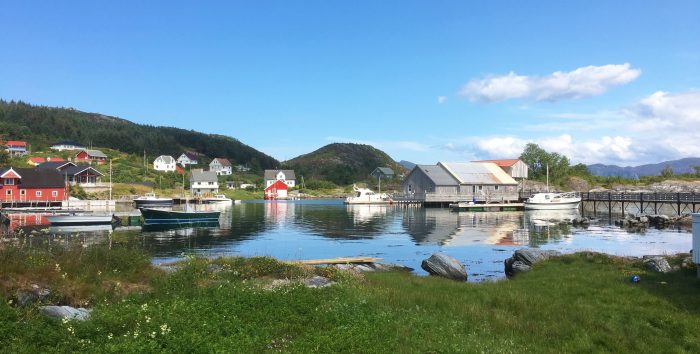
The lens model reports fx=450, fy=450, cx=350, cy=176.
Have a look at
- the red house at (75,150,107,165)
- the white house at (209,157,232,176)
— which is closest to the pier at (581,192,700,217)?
the red house at (75,150,107,165)

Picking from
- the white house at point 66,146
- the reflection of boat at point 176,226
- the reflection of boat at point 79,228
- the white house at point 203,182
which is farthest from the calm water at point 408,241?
the white house at point 66,146

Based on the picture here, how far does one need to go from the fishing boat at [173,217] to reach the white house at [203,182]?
7946 cm

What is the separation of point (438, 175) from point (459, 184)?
4.95m

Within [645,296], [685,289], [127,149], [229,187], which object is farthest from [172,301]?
[127,149]

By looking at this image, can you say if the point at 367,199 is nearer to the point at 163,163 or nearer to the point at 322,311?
the point at 322,311

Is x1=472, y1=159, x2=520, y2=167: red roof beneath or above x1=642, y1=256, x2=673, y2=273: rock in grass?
above

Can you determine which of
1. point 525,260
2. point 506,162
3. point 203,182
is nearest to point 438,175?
point 506,162

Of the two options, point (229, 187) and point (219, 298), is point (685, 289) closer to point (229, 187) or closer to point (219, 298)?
point (219, 298)

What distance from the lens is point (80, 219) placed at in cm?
4875

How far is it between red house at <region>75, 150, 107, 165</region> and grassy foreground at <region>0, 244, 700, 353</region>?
140m

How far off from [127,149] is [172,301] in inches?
7655

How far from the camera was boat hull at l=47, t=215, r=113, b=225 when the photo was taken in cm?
4819

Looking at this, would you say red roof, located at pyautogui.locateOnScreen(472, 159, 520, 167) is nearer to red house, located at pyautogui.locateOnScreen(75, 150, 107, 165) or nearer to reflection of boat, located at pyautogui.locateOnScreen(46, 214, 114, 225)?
reflection of boat, located at pyautogui.locateOnScreen(46, 214, 114, 225)

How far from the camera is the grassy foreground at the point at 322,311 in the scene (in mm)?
8383
